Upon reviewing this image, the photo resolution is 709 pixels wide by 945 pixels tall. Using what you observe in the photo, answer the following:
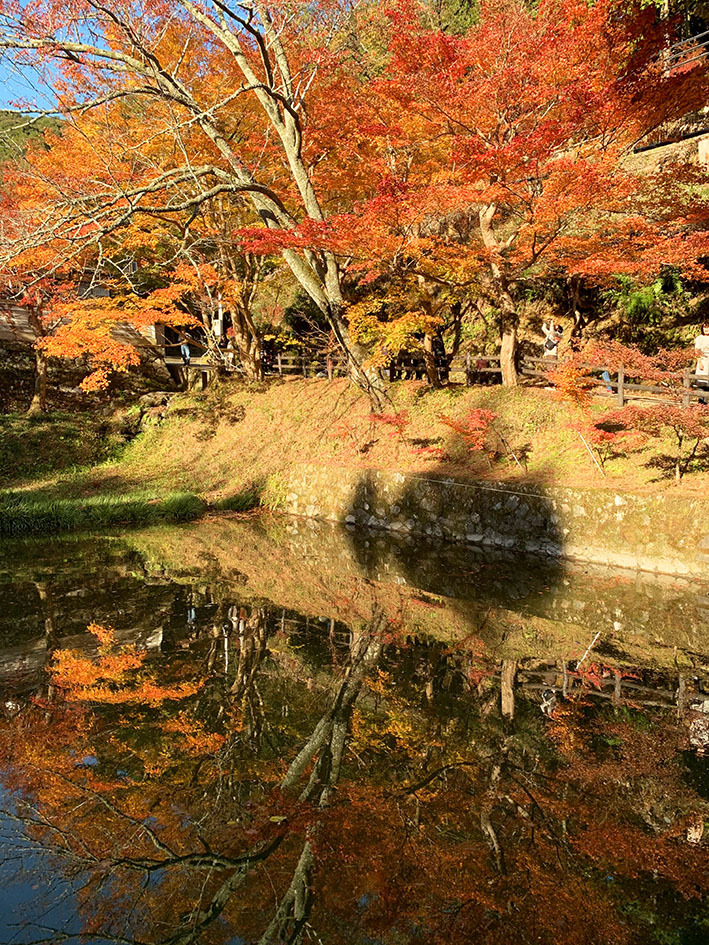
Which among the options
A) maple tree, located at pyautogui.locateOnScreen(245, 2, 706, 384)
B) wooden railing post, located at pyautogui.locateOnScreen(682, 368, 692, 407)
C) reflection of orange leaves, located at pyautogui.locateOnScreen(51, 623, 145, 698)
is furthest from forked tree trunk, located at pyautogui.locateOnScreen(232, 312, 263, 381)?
reflection of orange leaves, located at pyautogui.locateOnScreen(51, 623, 145, 698)

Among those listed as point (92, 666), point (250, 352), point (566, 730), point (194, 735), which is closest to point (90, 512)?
point (250, 352)

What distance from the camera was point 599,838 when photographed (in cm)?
420

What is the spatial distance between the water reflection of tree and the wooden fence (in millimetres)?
8201

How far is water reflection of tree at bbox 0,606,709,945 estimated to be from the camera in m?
3.58

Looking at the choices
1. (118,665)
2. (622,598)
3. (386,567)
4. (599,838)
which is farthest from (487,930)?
(386,567)

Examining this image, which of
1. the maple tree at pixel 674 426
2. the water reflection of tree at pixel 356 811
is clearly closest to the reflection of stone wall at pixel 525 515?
the maple tree at pixel 674 426

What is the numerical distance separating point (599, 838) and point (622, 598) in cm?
594

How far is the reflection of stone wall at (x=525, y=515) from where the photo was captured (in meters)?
10.5

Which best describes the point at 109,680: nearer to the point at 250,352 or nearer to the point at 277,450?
the point at 277,450

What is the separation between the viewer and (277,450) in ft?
59.8

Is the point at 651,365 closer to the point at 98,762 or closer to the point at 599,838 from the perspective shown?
the point at 599,838

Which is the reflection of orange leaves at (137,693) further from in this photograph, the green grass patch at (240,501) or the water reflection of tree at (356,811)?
the green grass patch at (240,501)

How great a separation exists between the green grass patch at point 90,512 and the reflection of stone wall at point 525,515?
3.03 m

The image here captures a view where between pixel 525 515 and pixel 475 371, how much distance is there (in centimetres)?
553
